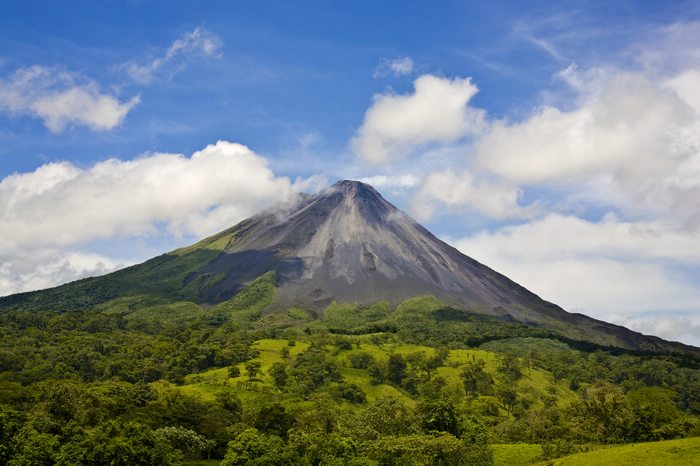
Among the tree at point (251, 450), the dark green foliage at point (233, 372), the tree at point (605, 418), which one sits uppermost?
the tree at point (605, 418)

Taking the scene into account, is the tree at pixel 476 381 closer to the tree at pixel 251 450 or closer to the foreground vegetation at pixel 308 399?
the foreground vegetation at pixel 308 399

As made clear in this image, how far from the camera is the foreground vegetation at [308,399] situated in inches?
2591

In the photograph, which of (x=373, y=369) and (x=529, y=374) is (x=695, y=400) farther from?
(x=373, y=369)

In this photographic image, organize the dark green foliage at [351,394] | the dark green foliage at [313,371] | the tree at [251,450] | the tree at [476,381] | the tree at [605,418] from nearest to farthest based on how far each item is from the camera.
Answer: the tree at [251,450] < the tree at [605,418] < the dark green foliage at [351,394] < the dark green foliage at [313,371] < the tree at [476,381]

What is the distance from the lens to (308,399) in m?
122

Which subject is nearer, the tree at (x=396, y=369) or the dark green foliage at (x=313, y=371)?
the dark green foliage at (x=313, y=371)

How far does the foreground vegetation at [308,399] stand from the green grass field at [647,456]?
2.80 feet

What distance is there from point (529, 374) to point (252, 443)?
382 feet

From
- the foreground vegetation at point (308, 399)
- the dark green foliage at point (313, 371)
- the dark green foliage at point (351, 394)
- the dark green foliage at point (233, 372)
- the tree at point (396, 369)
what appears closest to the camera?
the foreground vegetation at point (308, 399)

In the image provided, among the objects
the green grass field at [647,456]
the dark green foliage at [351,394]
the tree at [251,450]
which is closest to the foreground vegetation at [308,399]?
the tree at [251,450]

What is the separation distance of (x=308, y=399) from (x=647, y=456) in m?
79.4

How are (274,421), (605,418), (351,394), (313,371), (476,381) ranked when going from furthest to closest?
1. (476,381)
2. (313,371)
3. (351,394)
4. (274,421)
5. (605,418)

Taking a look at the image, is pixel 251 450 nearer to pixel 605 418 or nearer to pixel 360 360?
pixel 605 418

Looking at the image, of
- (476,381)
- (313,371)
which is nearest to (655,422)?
(476,381)
